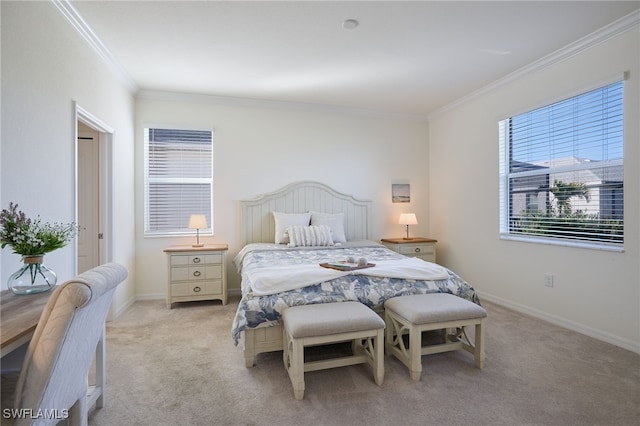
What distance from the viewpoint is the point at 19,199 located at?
190 centimetres

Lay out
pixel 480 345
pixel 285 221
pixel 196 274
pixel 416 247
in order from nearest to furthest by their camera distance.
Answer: pixel 480 345
pixel 196 274
pixel 285 221
pixel 416 247

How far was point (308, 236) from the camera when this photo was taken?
12.8 ft

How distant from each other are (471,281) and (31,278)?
4.41 meters

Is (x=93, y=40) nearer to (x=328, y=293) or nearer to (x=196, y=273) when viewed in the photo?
(x=196, y=273)

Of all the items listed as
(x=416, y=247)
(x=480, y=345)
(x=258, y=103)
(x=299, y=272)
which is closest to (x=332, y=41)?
(x=258, y=103)

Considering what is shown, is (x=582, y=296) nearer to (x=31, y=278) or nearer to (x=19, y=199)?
(x=31, y=278)

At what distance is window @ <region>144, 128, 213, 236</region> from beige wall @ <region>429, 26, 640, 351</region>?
3407 mm

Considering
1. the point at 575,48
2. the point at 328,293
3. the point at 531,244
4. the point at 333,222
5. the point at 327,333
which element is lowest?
the point at 327,333

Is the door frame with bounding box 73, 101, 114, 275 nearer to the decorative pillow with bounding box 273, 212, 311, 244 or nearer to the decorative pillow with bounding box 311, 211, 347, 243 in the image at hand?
the decorative pillow with bounding box 273, 212, 311, 244

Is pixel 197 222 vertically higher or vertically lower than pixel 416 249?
higher

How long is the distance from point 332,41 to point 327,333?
2447 millimetres

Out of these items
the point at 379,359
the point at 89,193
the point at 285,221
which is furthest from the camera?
the point at 285,221

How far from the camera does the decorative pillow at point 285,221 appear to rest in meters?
4.05

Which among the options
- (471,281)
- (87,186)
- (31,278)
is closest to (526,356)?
(471,281)
